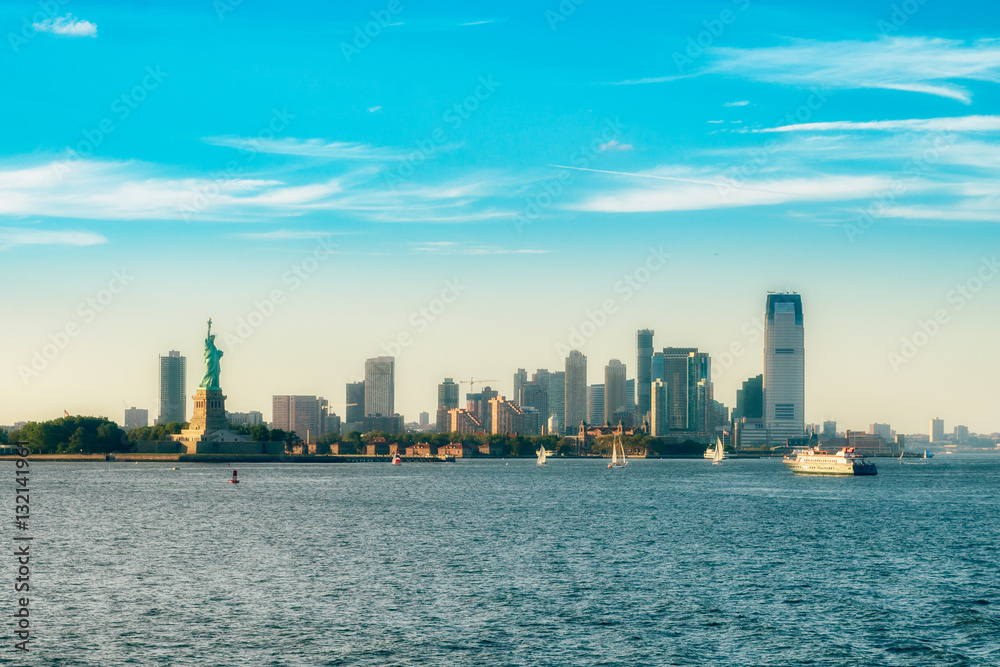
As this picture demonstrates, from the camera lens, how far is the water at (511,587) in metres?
40.2

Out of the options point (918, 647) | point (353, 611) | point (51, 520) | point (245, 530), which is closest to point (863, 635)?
point (918, 647)

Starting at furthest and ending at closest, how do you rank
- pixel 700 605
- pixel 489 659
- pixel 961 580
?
1. pixel 961 580
2. pixel 700 605
3. pixel 489 659

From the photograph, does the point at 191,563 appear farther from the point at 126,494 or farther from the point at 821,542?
the point at 126,494

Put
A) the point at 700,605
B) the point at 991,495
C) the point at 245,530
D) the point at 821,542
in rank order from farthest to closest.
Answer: the point at 991,495
the point at 245,530
the point at 821,542
the point at 700,605

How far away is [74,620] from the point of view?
146 ft

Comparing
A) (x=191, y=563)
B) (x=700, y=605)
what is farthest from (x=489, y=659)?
(x=191, y=563)

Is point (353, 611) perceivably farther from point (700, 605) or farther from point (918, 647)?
point (918, 647)

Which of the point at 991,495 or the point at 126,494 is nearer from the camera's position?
the point at 126,494

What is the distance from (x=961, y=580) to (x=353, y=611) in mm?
31403

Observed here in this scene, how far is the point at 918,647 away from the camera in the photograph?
135ft

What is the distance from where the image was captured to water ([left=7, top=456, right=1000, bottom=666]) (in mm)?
40156

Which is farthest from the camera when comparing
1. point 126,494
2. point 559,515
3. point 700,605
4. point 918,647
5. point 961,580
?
point 126,494

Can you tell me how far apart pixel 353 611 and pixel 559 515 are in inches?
2032

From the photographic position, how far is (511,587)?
175 ft
